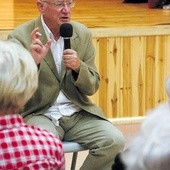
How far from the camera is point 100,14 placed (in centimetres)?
573

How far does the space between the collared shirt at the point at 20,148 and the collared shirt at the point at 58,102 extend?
113 centimetres

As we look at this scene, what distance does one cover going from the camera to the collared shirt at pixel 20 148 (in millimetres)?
1697

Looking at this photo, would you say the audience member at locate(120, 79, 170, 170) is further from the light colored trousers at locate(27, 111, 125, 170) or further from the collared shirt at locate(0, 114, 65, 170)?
the light colored trousers at locate(27, 111, 125, 170)

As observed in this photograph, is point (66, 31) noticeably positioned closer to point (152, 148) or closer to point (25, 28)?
point (25, 28)

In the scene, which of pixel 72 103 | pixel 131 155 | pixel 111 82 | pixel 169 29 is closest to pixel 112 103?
pixel 111 82

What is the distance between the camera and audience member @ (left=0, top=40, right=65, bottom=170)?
1695mm

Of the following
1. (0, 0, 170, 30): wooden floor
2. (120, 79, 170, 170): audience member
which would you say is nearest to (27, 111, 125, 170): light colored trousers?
(120, 79, 170, 170): audience member

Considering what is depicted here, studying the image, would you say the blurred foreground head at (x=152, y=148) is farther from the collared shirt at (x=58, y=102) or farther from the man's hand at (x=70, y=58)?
the collared shirt at (x=58, y=102)

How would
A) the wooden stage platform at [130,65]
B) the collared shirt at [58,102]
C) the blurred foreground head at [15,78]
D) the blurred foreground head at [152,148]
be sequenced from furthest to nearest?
1. the wooden stage platform at [130,65]
2. the collared shirt at [58,102]
3. the blurred foreground head at [15,78]
4. the blurred foreground head at [152,148]

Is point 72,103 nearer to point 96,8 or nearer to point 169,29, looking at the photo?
point 169,29

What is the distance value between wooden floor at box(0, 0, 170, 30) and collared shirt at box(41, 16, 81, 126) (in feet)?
4.77

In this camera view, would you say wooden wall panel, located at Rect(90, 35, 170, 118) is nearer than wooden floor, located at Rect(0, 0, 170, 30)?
Yes

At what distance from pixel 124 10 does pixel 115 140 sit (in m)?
3.45

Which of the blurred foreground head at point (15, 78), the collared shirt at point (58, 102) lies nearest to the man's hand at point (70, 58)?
the collared shirt at point (58, 102)
